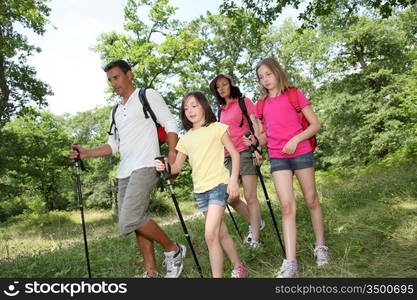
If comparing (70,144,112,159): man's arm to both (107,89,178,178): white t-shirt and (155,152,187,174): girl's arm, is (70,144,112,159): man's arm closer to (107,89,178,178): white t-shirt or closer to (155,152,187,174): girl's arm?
(107,89,178,178): white t-shirt

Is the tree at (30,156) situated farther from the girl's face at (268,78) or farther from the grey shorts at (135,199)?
the girl's face at (268,78)

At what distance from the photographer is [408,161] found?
17.8 metres

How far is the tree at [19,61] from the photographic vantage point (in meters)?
16.4

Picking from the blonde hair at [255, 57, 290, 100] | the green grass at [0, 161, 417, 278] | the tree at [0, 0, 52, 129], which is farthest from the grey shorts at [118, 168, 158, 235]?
the tree at [0, 0, 52, 129]

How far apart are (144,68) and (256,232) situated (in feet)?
71.7

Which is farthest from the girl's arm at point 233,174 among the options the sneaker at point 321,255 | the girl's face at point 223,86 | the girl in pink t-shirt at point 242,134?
the girl's face at point 223,86

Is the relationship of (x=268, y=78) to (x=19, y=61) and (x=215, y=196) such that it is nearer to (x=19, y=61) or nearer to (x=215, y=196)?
(x=215, y=196)

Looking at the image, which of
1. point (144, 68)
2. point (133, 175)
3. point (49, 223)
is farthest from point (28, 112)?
point (133, 175)

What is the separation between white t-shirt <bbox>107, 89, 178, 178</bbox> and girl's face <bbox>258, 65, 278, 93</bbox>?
1156 millimetres

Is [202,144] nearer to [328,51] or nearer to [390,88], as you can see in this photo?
[390,88]

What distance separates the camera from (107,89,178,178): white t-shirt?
4629 millimetres

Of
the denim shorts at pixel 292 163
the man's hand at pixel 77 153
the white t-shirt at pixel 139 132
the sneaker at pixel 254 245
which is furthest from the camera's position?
the sneaker at pixel 254 245

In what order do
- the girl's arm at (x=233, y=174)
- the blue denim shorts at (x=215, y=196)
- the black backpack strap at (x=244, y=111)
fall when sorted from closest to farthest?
the girl's arm at (x=233, y=174) → the blue denim shorts at (x=215, y=196) → the black backpack strap at (x=244, y=111)

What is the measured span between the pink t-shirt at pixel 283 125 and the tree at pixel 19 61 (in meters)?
14.6
